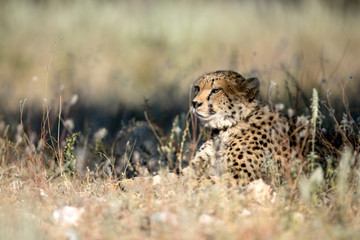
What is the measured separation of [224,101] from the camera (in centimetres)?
377

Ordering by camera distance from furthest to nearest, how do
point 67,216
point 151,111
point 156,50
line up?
point 156,50 < point 151,111 < point 67,216

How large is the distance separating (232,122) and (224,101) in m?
0.16

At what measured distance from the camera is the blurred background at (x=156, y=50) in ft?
21.4

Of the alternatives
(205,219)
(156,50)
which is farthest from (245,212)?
(156,50)

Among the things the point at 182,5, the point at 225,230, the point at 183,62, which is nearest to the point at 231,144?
the point at 225,230

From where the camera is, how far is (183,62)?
8.08 meters

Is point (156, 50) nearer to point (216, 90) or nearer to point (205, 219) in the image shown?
point (216, 90)

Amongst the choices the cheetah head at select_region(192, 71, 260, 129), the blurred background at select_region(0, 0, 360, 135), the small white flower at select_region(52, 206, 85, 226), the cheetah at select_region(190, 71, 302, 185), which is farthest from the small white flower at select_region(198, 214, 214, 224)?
the blurred background at select_region(0, 0, 360, 135)

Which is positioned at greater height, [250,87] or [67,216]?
[250,87]

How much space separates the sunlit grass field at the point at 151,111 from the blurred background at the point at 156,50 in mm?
34

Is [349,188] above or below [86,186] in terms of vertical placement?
above

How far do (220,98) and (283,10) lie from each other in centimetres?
702

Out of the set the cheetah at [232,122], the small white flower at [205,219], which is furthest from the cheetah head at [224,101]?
the small white flower at [205,219]

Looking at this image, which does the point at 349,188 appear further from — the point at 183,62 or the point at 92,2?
the point at 92,2
